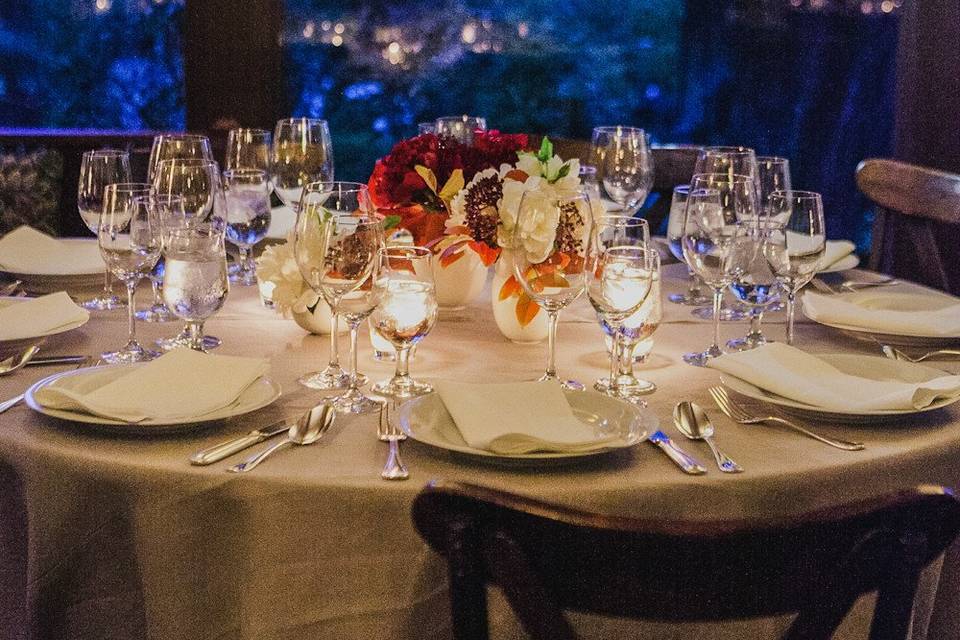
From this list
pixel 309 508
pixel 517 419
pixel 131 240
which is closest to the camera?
pixel 309 508

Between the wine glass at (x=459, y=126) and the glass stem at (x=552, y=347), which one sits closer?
the glass stem at (x=552, y=347)

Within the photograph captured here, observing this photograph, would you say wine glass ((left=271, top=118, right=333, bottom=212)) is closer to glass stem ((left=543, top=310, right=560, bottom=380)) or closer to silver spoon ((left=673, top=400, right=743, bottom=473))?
glass stem ((left=543, top=310, right=560, bottom=380))

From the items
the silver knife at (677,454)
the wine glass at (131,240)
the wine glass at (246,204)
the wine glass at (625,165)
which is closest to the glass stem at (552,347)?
the silver knife at (677,454)

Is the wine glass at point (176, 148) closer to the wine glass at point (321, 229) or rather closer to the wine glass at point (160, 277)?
the wine glass at point (160, 277)

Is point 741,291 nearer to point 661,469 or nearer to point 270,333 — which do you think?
point 661,469

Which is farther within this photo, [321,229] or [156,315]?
[156,315]

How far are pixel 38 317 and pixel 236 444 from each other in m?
0.67

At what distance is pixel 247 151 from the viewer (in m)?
2.55

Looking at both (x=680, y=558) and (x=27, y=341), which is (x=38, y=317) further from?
(x=680, y=558)

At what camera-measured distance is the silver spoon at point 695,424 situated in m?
1.42

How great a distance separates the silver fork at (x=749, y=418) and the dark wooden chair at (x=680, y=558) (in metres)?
0.39

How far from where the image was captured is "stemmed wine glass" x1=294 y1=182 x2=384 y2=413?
1546 millimetres

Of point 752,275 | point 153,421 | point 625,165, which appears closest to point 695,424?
point 752,275

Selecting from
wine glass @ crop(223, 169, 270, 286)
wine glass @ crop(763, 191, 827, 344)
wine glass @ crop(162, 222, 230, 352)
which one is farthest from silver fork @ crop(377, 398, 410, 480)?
wine glass @ crop(223, 169, 270, 286)
